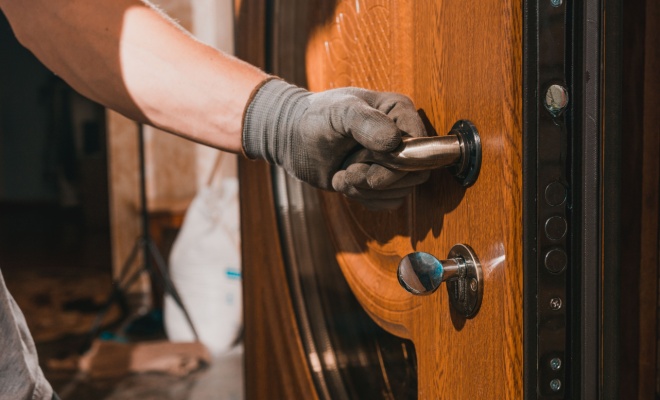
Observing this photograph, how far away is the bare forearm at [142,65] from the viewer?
0.68 metres

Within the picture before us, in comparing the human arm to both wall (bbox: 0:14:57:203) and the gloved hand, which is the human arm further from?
wall (bbox: 0:14:57:203)

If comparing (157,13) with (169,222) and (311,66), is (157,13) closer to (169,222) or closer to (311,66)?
(311,66)

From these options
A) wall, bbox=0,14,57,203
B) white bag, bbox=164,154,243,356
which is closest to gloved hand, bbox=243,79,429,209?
white bag, bbox=164,154,243,356

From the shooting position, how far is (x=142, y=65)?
28.2 inches

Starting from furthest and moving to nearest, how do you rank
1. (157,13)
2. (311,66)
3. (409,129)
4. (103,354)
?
(103,354)
(311,66)
(157,13)
(409,129)

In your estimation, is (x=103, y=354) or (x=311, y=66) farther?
(x=103, y=354)
